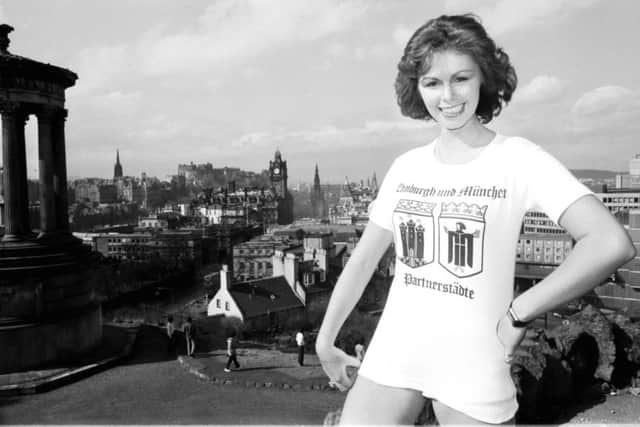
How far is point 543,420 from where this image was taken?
336 inches

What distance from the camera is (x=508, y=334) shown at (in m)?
2.20

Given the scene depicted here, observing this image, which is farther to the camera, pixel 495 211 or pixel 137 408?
pixel 137 408

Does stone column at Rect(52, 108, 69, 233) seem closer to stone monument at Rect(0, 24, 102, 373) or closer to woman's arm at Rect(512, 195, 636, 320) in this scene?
stone monument at Rect(0, 24, 102, 373)

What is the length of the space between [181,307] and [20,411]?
4128 cm

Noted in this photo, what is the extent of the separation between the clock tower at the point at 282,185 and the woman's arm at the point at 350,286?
125546 millimetres

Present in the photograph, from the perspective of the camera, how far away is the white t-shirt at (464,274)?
7.51 feet

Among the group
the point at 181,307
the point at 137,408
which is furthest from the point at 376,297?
the point at 137,408

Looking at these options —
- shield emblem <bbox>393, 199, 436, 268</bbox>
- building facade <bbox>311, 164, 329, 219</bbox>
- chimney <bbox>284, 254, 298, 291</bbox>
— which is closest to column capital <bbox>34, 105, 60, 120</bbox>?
shield emblem <bbox>393, 199, 436, 268</bbox>

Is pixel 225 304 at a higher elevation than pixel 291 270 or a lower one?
lower

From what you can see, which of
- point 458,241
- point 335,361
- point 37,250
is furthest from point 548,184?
point 37,250

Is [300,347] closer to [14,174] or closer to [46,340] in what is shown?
[46,340]

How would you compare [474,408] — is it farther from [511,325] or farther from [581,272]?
[581,272]

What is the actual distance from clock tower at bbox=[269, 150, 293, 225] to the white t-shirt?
12592 centimetres

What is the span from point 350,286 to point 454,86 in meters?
1.06
